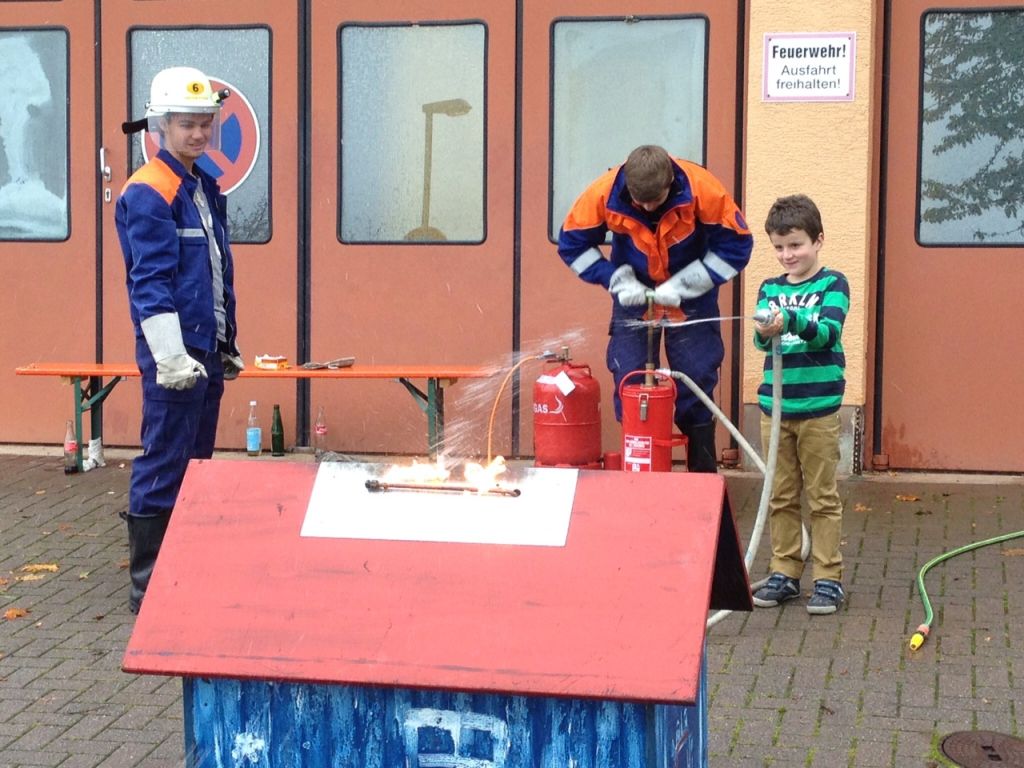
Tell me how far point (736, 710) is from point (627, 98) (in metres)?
4.52

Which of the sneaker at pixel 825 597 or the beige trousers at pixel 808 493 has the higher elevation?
the beige trousers at pixel 808 493

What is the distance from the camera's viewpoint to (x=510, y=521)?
3008mm

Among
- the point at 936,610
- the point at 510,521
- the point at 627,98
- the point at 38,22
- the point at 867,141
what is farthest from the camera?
the point at 38,22

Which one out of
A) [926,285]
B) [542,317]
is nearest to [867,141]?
[926,285]

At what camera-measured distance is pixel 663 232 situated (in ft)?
19.5

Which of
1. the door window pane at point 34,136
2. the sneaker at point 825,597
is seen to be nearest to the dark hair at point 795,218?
the sneaker at point 825,597

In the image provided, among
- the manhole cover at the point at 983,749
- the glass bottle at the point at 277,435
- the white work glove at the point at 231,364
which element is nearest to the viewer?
the manhole cover at the point at 983,749

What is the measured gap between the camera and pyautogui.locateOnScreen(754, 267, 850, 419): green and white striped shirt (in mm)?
5516

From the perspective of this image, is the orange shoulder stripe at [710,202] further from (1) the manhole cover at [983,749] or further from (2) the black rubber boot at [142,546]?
(2) the black rubber boot at [142,546]

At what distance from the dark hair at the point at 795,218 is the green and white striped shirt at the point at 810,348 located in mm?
202

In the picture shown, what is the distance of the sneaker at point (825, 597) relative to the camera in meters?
5.75

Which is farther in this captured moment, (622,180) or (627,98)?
(627,98)

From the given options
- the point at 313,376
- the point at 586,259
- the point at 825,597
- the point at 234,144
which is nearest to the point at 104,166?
the point at 234,144

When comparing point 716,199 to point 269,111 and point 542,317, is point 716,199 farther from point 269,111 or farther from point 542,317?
point 269,111
